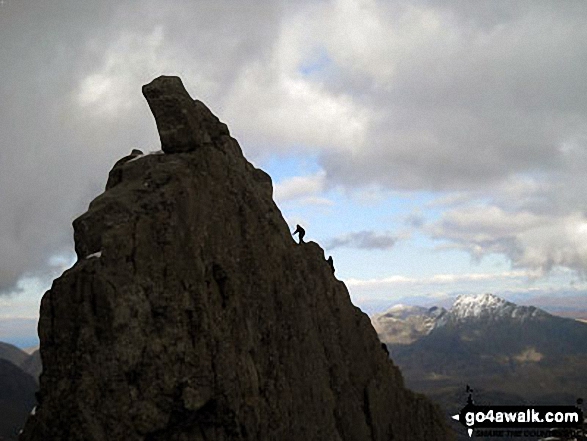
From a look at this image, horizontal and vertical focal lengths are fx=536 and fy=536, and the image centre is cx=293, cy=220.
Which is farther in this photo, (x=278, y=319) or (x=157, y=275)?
(x=278, y=319)

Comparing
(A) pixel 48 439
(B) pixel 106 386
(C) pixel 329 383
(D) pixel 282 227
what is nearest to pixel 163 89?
(D) pixel 282 227

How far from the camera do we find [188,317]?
3897cm

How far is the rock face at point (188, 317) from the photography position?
116 feet

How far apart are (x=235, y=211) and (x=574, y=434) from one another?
6250cm

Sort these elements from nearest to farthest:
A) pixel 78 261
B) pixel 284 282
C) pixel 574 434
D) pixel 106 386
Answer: pixel 106 386
pixel 78 261
pixel 284 282
pixel 574 434

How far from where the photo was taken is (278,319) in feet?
154

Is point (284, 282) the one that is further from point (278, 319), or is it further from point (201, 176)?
point (201, 176)

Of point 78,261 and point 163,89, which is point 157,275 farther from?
point 163,89

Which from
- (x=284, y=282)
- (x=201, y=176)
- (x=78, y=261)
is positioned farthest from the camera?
(x=284, y=282)

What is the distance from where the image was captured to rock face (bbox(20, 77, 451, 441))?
35250 mm

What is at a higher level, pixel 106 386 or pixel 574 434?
pixel 106 386

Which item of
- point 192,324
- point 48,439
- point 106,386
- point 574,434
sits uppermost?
point 192,324

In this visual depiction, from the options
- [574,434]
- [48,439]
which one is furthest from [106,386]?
[574,434]

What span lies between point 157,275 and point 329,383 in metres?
22.8
